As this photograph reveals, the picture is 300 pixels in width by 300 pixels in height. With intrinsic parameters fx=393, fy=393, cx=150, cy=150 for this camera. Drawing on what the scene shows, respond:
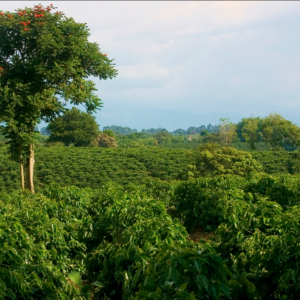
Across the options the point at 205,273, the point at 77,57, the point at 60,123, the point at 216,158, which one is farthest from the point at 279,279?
the point at 60,123

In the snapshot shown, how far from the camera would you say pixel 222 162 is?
18.4 m

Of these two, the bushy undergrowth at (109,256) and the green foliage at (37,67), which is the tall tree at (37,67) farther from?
the bushy undergrowth at (109,256)

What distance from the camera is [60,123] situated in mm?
46969

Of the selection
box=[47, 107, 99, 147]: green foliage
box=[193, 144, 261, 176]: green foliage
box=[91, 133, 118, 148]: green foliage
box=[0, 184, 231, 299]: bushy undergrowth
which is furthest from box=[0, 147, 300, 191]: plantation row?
box=[0, 184, 231, 299]: bushy undergrowth

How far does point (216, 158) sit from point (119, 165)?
11.7 meters

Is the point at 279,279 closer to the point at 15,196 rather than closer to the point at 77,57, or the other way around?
the point at 15,196

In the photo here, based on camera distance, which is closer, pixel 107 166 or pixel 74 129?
pixel 107 166

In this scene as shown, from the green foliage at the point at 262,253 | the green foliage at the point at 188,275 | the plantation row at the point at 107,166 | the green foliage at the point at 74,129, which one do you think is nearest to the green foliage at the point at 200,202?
the green foliage at the point at 262,253

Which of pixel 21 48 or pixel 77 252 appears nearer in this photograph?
Answer: pixel 77 252

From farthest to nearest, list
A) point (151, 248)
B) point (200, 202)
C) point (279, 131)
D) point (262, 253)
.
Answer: point (279, 131) < point (200, 202) < point (151, 248) < point (262, 253)

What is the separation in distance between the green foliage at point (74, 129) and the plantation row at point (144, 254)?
129 ft

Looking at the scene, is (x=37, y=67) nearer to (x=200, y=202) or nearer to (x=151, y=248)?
(x=200, y=202)

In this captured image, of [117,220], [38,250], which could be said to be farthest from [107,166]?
[38,250]

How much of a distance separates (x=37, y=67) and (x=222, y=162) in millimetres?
9866
